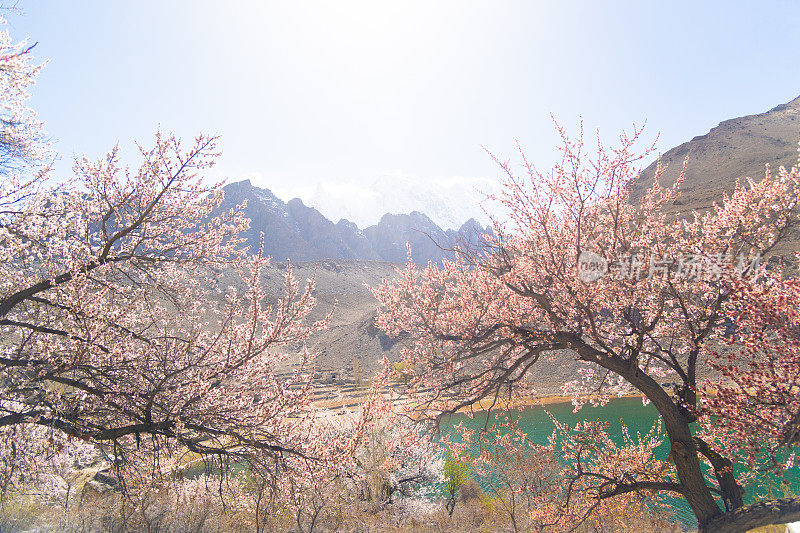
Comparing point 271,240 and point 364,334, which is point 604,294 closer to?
point 364,334

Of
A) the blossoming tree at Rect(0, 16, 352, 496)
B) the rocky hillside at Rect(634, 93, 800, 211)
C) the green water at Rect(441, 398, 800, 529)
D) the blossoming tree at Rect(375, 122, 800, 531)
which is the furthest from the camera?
the rocky hillside at Rect(634, 93, 800, 211)

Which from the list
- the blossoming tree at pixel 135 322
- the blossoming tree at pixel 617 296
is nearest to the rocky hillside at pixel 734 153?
the blossoming tree at pixel 617 296

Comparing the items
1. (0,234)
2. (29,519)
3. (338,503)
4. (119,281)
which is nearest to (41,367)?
(119,281)

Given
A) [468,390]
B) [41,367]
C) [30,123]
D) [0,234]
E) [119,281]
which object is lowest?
[468,390]

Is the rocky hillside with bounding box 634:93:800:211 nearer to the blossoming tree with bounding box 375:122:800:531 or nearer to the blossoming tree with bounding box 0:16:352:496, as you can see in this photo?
the blossoming tree with bounding box 375:122:800:531

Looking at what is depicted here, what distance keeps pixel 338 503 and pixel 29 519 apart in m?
8.77

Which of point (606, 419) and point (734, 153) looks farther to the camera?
point (734, 153)

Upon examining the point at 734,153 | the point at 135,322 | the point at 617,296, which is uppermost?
the point at 734,153

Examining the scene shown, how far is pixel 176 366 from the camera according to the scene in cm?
533

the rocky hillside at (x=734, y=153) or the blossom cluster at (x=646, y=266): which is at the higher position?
the rocky hillside at (x=734, y=153)

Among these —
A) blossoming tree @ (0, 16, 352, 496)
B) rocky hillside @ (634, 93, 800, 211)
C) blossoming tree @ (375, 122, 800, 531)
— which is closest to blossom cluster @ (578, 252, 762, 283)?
blossoming tree @ (375, 122, 800, 531)

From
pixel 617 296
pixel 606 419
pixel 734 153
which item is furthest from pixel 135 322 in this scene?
pixel 734 153

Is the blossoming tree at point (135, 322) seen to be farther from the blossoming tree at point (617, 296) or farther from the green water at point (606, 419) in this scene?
the green water at point (606, 419)

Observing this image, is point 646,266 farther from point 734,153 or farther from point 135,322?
point 734,153
